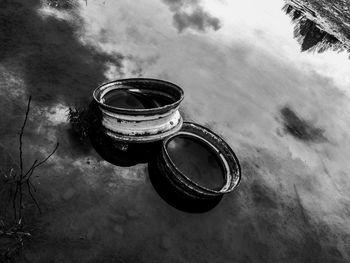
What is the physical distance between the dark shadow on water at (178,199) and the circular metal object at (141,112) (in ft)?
2.48

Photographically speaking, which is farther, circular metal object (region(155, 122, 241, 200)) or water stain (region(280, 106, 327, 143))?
water stain (region(280, 106, 327, 143))

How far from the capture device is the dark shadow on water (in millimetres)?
5164

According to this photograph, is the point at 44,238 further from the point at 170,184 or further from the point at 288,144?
the point at 288,144

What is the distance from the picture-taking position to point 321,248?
216 inches

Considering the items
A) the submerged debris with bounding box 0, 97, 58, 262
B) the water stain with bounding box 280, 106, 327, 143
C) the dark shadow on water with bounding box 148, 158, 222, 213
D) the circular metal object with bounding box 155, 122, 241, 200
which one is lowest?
the submerged debris with bounding box 0, 97, 58, 262

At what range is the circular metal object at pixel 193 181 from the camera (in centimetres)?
488

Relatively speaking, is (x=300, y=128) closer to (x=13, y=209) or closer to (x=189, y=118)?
(x=189, y=118)

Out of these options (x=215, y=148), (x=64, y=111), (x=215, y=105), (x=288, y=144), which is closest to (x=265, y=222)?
(x=215, y=148)

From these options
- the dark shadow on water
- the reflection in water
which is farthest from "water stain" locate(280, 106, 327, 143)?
the dark shadow on water

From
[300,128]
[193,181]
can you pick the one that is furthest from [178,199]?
[300,128]

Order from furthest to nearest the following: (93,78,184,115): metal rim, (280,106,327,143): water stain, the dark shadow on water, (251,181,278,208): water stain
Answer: (280,106,327,143): water stain
(251,181,278,208): water stain
the dark shadow on water
(93,78,184,115): metal rim

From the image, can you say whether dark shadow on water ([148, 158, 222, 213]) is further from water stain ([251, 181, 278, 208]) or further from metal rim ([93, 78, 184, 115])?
metal rim ([93, 78, 184, 115])

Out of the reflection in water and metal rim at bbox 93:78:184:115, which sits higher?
the reflection in water

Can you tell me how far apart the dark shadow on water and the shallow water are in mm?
111
